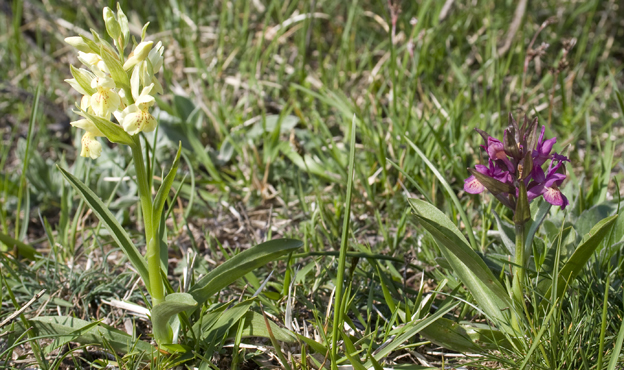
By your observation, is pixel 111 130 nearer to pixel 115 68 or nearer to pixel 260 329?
pixel 115 68

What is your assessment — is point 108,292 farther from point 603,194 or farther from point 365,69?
point 365,69

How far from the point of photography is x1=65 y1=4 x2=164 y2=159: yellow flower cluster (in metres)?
1.24

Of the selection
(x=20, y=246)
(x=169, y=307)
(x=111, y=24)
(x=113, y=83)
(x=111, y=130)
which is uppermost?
(x=111, y=24)

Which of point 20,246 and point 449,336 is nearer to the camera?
point 449,336

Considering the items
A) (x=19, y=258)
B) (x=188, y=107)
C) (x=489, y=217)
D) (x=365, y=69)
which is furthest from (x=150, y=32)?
(x=489, y=217)

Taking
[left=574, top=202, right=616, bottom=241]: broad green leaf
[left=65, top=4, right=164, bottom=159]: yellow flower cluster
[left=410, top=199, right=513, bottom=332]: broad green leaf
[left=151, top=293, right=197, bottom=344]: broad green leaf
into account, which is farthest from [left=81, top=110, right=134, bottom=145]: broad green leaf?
[left=574, top=202, right=616, bottom=241]: broad green leaf

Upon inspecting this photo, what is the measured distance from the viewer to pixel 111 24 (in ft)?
4.20

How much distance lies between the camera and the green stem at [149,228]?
1.34 m

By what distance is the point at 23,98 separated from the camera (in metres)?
3.27

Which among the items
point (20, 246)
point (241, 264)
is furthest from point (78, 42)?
point (20, 246)

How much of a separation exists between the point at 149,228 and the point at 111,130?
311mm

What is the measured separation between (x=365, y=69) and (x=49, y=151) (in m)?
2.19

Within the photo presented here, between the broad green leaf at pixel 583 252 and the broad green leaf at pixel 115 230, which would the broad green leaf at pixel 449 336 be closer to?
the broad green leaf at pixel 583 252

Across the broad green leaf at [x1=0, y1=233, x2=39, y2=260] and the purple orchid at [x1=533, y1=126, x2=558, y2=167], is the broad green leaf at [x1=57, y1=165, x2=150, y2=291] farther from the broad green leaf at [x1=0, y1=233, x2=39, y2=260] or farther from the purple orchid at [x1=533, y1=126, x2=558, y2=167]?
the purple orchid at [x1=533, y1=126, x2=558, y2=167]
